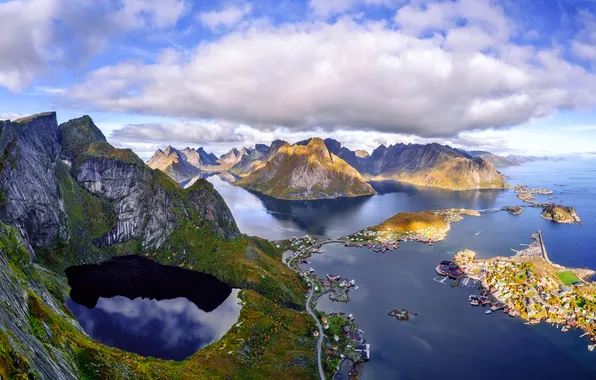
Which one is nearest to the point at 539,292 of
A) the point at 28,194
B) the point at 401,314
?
the point at 401,314

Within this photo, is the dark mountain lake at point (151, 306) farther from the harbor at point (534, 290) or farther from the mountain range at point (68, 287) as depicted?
the harbor at point (534, 290)

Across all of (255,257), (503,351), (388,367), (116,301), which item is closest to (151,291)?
(116,301)

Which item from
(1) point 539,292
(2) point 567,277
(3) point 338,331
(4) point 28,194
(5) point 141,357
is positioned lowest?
(3) point 338,331

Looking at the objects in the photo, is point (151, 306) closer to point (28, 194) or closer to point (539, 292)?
point (28, 194)

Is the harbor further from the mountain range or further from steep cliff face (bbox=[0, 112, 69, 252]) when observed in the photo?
steep cliff face (bbox=[0, 112, 69, 252])

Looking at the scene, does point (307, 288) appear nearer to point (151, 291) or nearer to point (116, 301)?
point (151, 291)

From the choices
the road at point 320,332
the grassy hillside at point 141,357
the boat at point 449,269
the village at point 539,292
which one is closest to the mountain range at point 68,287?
the grassy hillside at point 141,357

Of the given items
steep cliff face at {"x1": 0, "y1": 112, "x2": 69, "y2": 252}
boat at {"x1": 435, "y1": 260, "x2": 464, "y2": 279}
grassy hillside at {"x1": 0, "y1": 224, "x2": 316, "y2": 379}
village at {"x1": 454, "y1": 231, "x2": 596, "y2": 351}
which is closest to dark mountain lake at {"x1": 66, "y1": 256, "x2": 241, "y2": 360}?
grassy hillside at {"x1": 0, "y1": 224, "x2": 316, "y2": 379}
